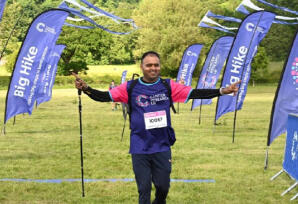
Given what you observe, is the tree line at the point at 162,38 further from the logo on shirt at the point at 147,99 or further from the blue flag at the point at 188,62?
the logo on shirt at the point at 147,99

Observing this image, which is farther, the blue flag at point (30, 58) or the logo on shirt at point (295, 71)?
the blue flag at point (30, 58)

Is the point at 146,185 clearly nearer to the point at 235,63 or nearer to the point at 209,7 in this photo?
the point at 235,63

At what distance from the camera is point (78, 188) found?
9.62 meters

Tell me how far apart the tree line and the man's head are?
65631mm

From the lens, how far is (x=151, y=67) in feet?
21.3

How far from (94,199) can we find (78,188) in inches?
37.2

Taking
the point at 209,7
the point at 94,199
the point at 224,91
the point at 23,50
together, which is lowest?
the point at 209,7

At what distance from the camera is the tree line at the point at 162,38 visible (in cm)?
7869

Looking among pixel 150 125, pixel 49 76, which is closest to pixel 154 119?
pixel 150 125

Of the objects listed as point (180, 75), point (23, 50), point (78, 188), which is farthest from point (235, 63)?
point (180, 75)

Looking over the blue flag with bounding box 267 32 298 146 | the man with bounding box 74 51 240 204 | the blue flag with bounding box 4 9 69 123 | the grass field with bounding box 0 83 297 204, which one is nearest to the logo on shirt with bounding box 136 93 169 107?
the man with bounding box 74 51 240 204

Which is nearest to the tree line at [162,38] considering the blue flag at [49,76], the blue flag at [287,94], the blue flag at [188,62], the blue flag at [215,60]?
the blue flag at [49,76]

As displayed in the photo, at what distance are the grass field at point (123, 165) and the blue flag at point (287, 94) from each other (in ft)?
3.61

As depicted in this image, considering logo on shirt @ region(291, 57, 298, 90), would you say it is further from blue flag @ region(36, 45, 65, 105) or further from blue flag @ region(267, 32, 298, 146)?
blue flag @ region(36, 45, 65, 105)
